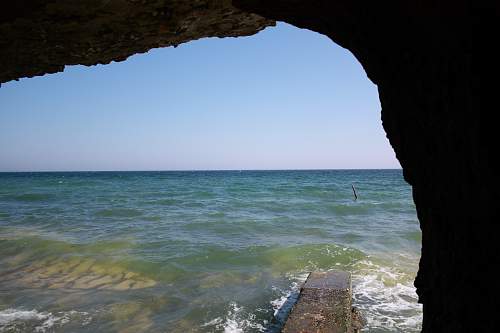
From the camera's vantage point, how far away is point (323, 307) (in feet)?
Result: 15.4

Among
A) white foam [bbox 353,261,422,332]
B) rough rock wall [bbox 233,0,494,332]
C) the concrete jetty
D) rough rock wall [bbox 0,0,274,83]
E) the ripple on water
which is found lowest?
white foam [bbox 353,261,422,332]

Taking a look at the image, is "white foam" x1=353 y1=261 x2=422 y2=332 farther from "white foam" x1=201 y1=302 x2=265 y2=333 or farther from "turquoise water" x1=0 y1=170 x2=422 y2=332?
"white foam" x1=201 y1=302 x2=265 y2=333

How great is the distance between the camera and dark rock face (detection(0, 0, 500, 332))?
3.85 ft

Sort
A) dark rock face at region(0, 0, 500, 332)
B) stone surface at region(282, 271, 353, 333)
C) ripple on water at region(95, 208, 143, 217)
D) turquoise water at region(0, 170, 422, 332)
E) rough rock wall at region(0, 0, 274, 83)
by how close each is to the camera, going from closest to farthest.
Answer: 1. dark rock face at region(0, 0, 500, 332)
2. rough rock wall at region(0, 0, 274, 83)
3. stone surface at region(282, 271, 353, 333)
4. turquoise water at region(0, 170, 422, 332)
5. ripple on water at region(95, 208, 143, 217)

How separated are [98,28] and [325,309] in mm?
4053

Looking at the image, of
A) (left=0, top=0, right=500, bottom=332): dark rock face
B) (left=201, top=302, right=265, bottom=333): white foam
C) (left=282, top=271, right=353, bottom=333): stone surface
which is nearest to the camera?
(left=0, top=0, right=500, bottom=332): dark rock face

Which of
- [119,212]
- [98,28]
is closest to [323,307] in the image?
[98,28]

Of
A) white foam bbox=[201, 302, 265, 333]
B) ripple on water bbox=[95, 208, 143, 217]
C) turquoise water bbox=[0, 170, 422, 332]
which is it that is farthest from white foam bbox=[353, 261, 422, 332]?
ripple on water bbox=[95, 208, 143, 217]

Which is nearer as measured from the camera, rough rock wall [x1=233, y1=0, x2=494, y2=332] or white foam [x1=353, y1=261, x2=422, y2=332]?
rough rock wall [x1=233, y1=0, x2=494, y2=332]

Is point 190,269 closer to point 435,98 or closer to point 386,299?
point 386,299

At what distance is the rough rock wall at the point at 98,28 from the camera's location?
2.25 m

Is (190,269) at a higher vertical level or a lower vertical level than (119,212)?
lower

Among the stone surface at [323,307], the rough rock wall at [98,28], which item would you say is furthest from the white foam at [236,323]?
the rough rock wall at [98,28]

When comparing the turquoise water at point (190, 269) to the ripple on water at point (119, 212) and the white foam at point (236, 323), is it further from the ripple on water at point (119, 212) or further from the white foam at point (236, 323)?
the ripple on water at point (119, 212)
